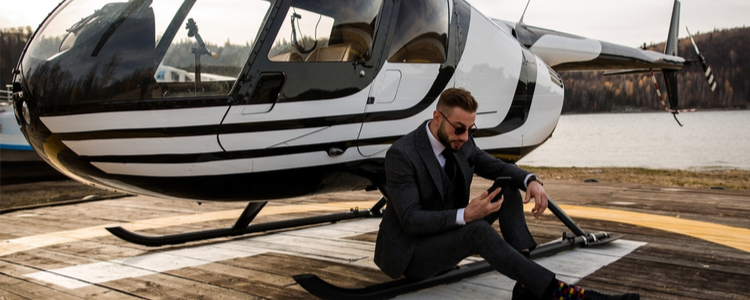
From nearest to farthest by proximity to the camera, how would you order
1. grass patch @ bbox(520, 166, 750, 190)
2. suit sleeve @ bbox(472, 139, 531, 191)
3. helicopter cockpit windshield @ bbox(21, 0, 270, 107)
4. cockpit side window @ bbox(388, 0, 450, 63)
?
helicopter cockpit windshield @ bbox(21, 0, 270, 107), suit sleeve @ bbox(472, 139, 531, 191), cockpit side window @ bbox(388, 0, 450, 63), grass patch @ bbox(520, 166, 750, 190)

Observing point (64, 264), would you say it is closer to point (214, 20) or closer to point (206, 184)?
point (206, 184)

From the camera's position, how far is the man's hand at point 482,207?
105 inches

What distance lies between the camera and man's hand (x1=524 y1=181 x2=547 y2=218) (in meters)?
2.98

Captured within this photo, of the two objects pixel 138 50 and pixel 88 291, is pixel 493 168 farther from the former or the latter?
pixel 88 291

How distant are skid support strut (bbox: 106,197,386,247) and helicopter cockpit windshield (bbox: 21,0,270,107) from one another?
1.93 meters

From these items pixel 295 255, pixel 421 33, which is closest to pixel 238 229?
pixel 295 255

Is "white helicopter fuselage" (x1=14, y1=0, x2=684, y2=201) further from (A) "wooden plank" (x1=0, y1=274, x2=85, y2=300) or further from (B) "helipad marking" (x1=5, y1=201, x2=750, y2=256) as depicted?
(B) "helipad marking" (x1=5, y1=201, x2=750, y2=256)

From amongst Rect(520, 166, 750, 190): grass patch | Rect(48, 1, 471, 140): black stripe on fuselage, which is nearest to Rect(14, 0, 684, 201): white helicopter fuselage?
Rect(48, 1, 471, 140): black stripe on fuselage

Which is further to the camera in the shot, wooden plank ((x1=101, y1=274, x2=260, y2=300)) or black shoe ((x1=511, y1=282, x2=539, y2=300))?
wooden plank ((x1=101, y1=274, x2=260, y2=300))

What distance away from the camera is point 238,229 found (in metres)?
5.19

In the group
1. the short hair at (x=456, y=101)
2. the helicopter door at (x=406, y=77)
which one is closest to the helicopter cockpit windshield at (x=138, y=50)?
the helicopter door at (x=406, y=77)

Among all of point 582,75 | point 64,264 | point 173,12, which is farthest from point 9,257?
point 582,75

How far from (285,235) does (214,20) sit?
8.68ft

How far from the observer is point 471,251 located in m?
2.76
